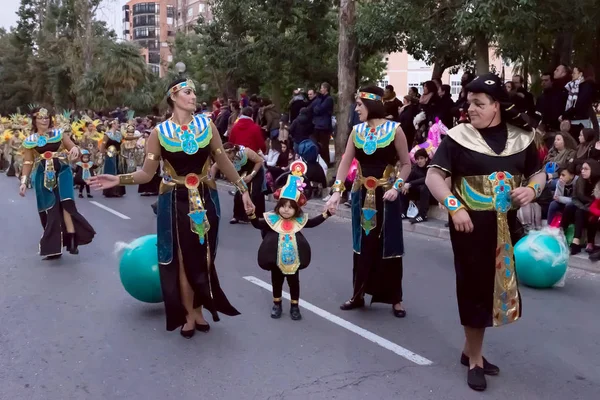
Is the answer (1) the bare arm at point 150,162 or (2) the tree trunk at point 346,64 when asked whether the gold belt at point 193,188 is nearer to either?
(1) the bare arm at point 150,162

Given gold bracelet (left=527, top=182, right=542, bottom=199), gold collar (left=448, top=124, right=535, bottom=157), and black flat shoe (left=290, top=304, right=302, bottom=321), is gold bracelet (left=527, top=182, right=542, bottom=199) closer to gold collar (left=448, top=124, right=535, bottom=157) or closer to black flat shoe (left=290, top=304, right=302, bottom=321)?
gold collar (left=448, top=124, right=535, bottom=157)

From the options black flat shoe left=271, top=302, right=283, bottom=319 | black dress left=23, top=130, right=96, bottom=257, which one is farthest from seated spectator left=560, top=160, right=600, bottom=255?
black dress left=23, top=130, right=96, bottom=257

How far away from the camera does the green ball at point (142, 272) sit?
6250 mm

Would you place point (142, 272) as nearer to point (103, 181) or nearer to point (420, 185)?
point (103, 181)

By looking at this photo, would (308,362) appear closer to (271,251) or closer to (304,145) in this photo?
(271,251)

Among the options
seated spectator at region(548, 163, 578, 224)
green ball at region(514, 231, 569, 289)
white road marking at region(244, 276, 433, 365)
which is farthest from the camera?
seated spectator at region(548, 163, 578, 224)

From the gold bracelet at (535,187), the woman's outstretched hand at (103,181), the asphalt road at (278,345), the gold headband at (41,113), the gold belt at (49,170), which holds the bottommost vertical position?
the asphalt road at (278,345)

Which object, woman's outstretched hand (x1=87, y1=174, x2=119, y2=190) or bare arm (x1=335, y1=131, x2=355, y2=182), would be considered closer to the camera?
woman's outstretched hand (x1=87, y1=174, x2=119, y2=190)

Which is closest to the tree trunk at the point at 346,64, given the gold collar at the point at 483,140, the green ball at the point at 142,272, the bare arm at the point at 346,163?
the bare arm at the point at 346,163

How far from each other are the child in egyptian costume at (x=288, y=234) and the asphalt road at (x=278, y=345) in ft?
1.47

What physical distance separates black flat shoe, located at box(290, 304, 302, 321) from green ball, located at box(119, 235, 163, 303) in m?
1.25

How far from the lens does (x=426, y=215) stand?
11539 mm

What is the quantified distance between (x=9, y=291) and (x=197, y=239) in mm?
3050

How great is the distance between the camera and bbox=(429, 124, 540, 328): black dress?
437 cm
